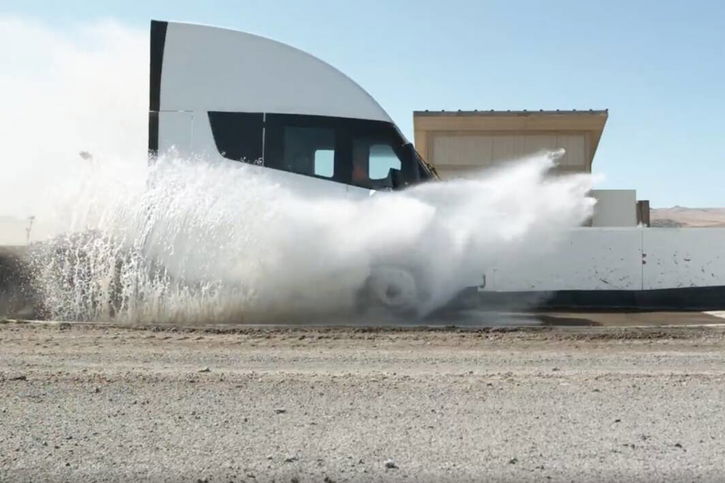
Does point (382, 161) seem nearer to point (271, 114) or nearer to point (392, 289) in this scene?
point (271, 114)

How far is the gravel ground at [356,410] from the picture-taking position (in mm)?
4422

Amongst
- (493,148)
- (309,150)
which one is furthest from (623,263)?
(309,150)

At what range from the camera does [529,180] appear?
1327 centimetres

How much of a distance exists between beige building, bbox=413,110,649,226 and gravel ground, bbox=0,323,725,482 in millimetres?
10838

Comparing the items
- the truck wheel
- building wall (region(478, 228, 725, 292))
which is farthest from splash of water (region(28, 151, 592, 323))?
building wall (region(478, 228, 725, 292))

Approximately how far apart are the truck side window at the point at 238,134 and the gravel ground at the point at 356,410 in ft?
12.1

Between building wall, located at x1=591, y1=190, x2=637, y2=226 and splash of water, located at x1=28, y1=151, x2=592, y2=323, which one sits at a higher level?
building wall, located at x1=591, y1=190, x2=637, y2=226

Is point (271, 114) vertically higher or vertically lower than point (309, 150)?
higher

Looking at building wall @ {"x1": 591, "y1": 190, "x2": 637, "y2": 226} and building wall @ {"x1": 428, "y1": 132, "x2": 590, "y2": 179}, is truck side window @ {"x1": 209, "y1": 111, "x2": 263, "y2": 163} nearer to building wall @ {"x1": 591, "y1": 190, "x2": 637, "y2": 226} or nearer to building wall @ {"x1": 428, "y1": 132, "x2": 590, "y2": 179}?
building wall @ {"x1": 428, "y1": 132, "x2": 590, "y2": 179}

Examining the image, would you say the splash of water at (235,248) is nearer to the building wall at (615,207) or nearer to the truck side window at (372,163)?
the truck side window at (372,163)

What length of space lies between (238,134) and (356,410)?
7090 millimetres

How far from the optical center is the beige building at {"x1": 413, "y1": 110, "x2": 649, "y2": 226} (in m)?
19.0

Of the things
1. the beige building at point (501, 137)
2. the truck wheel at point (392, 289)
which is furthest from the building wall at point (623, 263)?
the beige building at point (501, 137)

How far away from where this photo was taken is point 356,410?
18.5 ft
